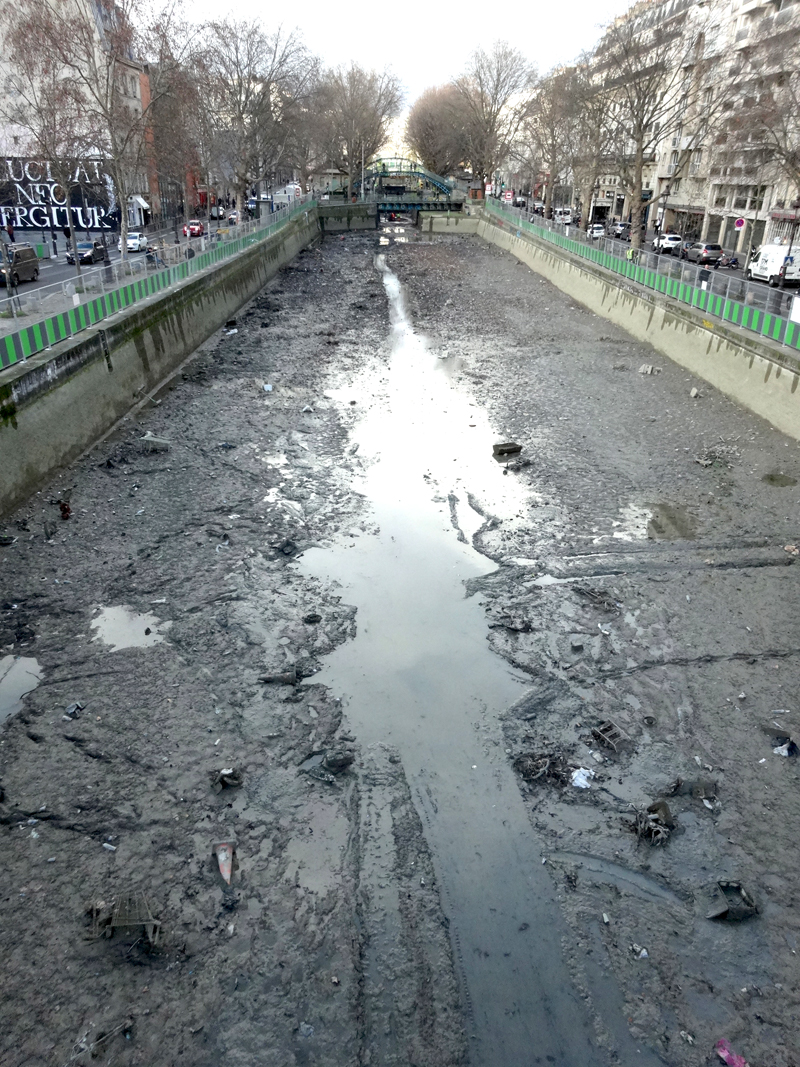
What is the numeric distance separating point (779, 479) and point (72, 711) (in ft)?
41.3

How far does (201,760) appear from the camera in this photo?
707cm

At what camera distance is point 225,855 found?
6.08m

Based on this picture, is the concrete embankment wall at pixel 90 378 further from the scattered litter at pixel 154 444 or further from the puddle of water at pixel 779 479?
the puddle of water at pixel 779 479

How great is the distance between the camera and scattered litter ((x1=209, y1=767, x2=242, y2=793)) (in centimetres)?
677

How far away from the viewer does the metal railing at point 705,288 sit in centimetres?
1758

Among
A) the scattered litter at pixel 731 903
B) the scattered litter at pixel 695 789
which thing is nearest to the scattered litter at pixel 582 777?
the scattered litter at pixel 695 789

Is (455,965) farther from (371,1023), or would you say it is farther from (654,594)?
(654,594)

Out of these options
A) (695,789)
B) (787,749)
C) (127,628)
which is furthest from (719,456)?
(127,628)

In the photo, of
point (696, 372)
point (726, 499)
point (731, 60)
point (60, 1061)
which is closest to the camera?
point (60, 1061)

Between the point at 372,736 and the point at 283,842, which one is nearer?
the point at 283,842

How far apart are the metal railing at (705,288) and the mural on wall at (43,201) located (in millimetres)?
25060

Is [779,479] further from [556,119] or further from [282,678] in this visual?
[556,119]

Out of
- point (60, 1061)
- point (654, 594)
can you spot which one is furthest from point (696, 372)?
point (60, 1061)

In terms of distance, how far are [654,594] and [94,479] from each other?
10123 millimetres
